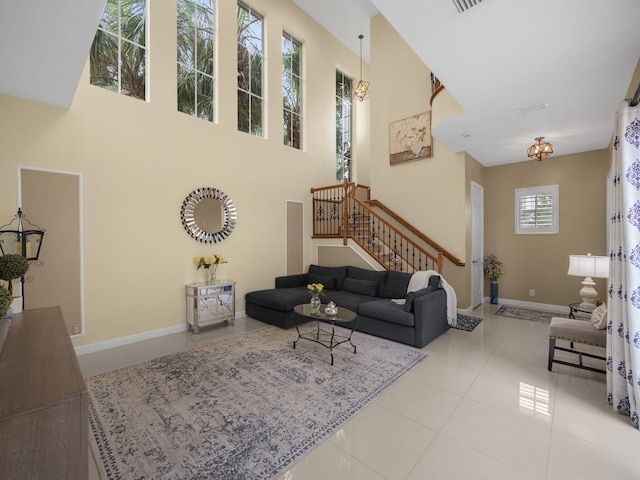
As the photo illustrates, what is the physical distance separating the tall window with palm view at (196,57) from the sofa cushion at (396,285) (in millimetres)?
4259

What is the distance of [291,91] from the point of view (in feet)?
21.8

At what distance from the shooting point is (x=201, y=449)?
204 centimetres

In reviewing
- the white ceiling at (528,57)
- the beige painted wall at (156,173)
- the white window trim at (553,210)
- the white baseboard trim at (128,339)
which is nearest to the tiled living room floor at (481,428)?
the white baseboard trim at (128,339)

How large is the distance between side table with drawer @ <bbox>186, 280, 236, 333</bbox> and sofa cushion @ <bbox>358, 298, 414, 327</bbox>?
218cm

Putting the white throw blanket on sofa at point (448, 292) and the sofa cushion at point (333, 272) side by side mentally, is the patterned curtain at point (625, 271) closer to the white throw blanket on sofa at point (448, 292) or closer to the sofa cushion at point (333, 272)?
the white throw blanket on sofa at point (448, 292)

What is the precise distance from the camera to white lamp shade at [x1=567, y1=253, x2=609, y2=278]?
12.1 ft

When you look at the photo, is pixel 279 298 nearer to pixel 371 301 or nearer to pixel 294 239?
pixel 371 301

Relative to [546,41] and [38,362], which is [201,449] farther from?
[546,41]

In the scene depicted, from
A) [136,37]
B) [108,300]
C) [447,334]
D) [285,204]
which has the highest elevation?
[136,37]

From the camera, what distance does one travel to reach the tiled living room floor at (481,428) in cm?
187

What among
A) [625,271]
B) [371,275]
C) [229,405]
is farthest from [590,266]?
[229,405]

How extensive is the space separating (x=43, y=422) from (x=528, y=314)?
6783 mm

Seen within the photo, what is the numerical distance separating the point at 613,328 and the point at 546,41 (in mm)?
2561

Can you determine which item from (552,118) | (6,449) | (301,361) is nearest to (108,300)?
(301,361)
